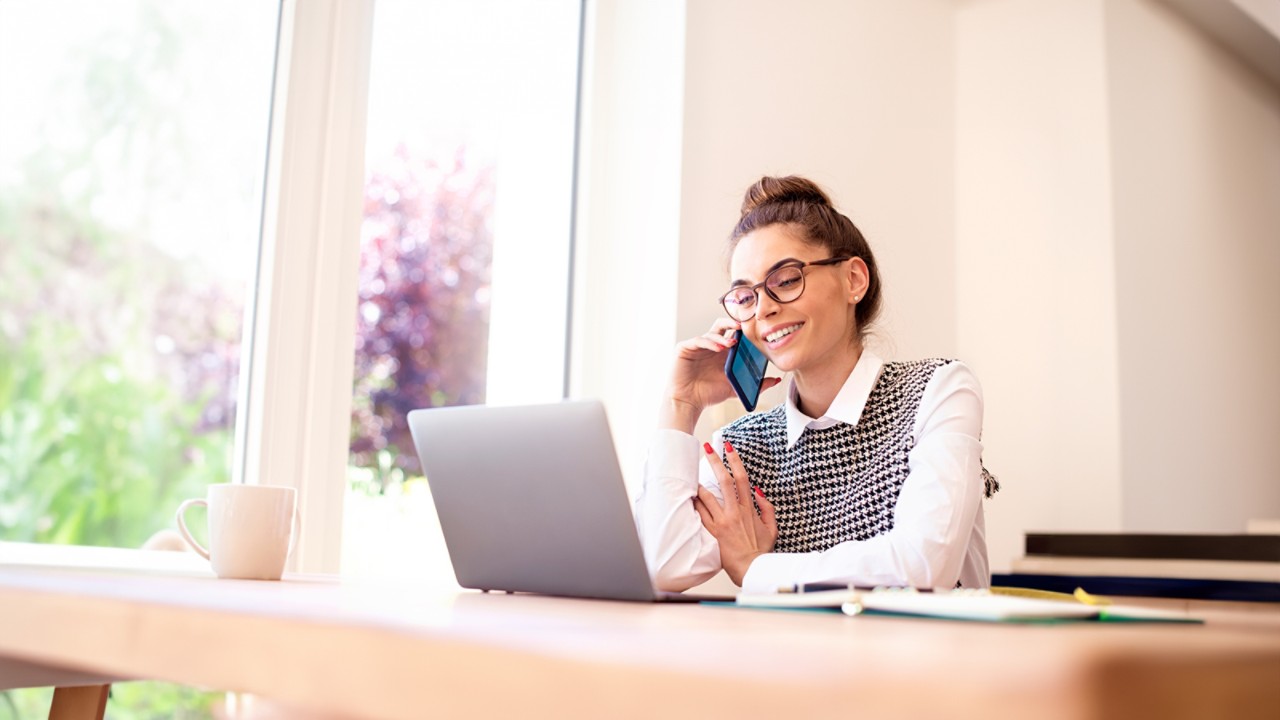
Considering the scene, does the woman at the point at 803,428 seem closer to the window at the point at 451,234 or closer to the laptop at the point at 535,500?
the laptop at the point at 535,500

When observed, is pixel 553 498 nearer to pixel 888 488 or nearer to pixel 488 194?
pixel 888 488

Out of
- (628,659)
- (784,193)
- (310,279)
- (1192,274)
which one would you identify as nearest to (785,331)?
(784,193)

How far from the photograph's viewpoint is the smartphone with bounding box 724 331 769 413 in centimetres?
180

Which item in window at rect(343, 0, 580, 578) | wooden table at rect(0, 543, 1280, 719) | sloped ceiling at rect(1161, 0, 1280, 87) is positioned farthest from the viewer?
sloped ceiling at rect(1161, 0, 1280, 87)

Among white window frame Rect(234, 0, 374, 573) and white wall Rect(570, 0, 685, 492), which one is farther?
white wall Rect(570, 0, 685, 492)

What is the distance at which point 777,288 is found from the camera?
1787 millimetres

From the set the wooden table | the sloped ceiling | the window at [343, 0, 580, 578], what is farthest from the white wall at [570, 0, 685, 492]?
the wooden table

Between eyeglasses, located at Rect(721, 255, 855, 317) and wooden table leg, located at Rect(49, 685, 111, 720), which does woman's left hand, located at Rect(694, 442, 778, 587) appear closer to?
eyeglasses, located at Rect(721, 255, 855, 317)

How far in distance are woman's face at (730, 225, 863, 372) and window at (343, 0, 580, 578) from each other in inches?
40.8

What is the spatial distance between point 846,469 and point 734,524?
1.01 ft

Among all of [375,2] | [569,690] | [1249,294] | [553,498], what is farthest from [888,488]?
[1249,294]

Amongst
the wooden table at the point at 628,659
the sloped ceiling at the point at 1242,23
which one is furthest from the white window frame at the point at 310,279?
the sloped ceiling at the point at 1242,23

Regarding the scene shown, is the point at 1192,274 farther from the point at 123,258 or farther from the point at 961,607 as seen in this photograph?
the point at 961,607

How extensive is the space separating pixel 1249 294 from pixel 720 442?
10.5ft
